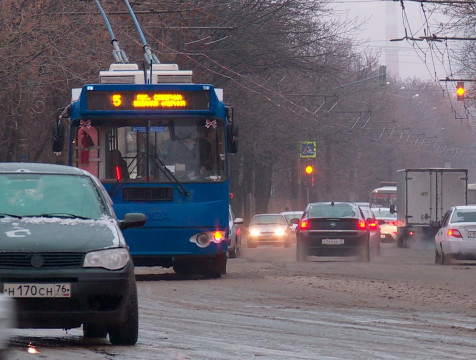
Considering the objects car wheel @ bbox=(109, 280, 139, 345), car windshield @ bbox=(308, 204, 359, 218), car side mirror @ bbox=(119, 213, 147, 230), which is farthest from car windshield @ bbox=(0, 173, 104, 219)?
car windshield @ bbox=(308, 204, 359, 218)

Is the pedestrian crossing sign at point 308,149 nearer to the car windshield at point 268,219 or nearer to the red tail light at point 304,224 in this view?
the car windshield at point 268,219

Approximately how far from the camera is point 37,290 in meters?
10.6

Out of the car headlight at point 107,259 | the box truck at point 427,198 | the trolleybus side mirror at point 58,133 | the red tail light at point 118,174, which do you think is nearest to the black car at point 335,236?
the red tail light at point 118,174

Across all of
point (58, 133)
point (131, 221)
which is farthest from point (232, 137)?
point (131, 221)

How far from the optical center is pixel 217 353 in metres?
10.7

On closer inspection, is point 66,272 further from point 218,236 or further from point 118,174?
point 218,236

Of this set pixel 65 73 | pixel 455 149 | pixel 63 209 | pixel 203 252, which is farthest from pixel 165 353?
pixel 455 149

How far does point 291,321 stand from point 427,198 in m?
36.1

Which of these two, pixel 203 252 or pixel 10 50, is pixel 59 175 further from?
pixel 10 50

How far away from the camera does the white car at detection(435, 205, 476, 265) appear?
30.9m

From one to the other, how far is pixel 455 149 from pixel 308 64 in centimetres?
10355

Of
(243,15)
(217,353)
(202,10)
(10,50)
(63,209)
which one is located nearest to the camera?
(217,353)

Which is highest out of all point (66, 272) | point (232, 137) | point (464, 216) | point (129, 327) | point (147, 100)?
point (147, 100)

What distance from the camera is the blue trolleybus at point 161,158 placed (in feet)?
68.6
